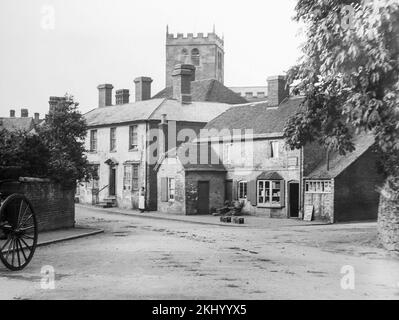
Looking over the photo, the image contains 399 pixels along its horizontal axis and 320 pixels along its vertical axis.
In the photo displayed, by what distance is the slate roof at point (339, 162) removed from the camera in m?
29.0

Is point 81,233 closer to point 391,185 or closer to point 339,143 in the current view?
point 339,143

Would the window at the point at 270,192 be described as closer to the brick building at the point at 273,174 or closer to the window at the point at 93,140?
the brick building at the point at 273,174

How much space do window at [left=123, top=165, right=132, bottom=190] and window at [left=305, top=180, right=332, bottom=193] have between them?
1450 centimetres

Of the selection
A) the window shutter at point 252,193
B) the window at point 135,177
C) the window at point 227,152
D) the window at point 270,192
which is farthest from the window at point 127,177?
the window at point 270,192

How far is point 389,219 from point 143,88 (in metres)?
32.6

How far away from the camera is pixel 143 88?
46.2m

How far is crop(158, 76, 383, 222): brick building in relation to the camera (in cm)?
2931

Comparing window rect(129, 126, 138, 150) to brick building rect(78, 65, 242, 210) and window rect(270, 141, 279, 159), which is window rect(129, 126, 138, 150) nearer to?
brick building rect(78, 65, 242, 210)

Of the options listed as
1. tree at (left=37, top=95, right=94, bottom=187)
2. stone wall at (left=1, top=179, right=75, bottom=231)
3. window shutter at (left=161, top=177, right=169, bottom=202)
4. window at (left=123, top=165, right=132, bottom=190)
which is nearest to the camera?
stone wall at (left=1, top=179, right=75, bottom=231)

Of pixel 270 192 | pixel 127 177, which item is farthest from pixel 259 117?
pixel 127 177

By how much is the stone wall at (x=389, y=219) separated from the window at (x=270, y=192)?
1436cm

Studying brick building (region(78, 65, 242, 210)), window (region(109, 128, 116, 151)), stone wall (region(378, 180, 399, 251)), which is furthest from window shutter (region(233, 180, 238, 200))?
stone wall (region(378, 180, 399, 251))

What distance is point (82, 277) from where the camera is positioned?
404 inches

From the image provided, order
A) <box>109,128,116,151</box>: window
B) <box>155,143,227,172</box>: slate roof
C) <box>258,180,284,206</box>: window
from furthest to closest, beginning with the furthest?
<box>109,128,116,151</box>: window < <box>155,143,227,172</box>: slate roof < <box>258,180,284,206</box>: window
